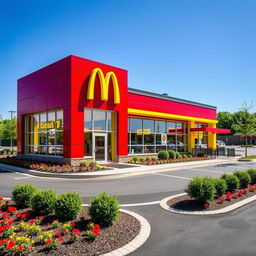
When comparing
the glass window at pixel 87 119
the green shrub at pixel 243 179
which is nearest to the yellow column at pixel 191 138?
the glass window at pixel 87 119

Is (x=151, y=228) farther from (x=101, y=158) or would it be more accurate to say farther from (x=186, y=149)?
(x=186, y=149)

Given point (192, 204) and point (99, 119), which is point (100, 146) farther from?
point (192, 204)

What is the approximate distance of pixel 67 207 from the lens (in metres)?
5.86

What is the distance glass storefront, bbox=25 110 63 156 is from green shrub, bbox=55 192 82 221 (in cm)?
1302

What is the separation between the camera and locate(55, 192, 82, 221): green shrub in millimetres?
5879

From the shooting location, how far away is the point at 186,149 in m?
29.9

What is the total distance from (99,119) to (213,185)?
13255mm

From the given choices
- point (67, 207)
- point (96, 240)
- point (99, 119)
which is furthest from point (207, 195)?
point (99, 119)

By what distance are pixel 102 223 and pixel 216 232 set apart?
272cm

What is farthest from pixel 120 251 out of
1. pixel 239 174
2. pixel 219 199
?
pixel 239 174

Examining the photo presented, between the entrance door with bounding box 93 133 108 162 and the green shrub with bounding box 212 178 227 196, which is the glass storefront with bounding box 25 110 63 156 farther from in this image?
the green shrub with bounding box 212 178 227 196

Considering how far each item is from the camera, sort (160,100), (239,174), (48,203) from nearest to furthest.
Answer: (48,203)
(239,174)
(160,100)

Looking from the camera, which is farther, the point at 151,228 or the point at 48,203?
the point at 48,203

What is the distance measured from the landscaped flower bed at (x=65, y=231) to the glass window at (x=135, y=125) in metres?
16.4
